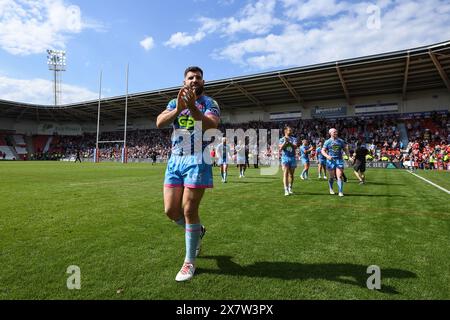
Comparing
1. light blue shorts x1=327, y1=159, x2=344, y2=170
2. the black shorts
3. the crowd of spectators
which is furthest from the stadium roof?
light blue shorts x1=327, y1=159, x2=344, y2=170

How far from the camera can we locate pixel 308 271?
11.7ft

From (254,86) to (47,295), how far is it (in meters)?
38.9

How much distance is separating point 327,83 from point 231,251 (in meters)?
36.2

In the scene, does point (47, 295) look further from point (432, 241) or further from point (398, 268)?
point (432, 241)

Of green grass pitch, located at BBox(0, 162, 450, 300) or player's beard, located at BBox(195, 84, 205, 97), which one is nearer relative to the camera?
green grass pitch, located at BBox(0, 162, 450, 300)

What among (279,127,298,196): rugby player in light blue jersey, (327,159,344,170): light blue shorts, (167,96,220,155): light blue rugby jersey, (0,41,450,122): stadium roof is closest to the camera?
(167,96,220,155): light blue rugby jersey

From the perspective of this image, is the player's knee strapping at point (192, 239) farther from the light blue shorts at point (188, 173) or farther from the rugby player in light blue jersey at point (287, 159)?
the rugby player in light blue jersey at point (287, 159)

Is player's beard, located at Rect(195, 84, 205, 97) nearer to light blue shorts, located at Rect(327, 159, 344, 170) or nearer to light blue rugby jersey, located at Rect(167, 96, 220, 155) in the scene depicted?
light blue rugby jersey, located at Rect(167, 96, 220, 155)

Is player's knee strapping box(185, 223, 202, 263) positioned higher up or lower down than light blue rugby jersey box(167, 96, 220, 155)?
lower down

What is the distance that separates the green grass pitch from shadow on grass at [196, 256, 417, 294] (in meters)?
0.01

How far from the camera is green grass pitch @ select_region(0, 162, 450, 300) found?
3.07 m

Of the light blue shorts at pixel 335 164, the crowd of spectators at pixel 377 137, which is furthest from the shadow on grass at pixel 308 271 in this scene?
the crowd of spectators at pixel 377 137

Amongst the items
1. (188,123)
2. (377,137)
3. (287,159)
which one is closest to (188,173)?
(188,123)

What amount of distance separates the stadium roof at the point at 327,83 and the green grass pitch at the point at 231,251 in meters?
26.6
